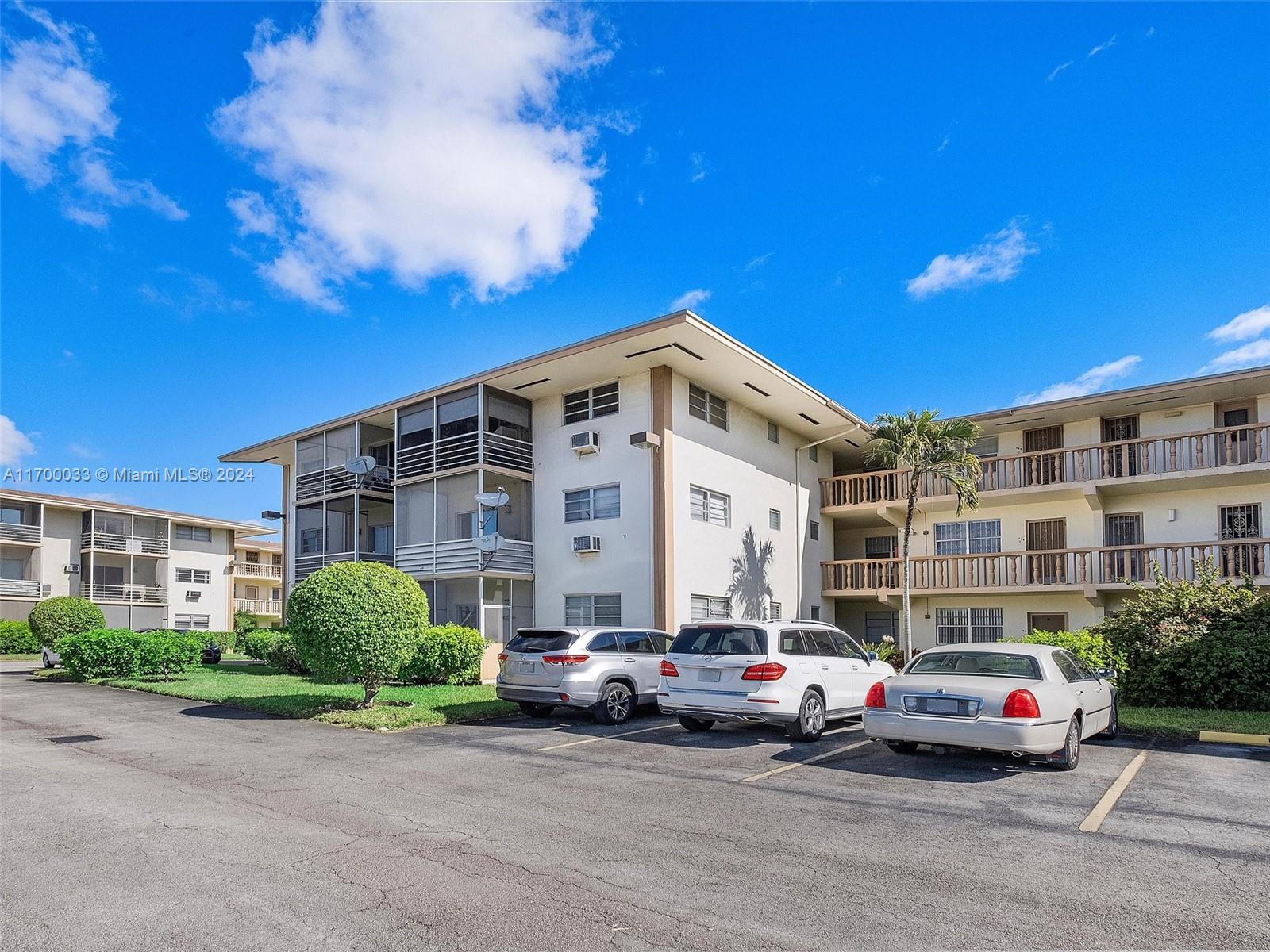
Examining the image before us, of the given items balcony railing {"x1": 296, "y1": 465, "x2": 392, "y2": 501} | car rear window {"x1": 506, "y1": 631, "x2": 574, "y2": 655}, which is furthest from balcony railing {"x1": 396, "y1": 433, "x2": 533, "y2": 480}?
car rear window {"x1": 506, "y1": 631, "x2": 574, "y2": 655}

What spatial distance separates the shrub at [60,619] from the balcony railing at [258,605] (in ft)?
69.0

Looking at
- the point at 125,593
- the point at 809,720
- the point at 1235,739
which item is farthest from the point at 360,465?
the point at 125,593

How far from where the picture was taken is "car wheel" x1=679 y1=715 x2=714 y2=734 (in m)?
12.6

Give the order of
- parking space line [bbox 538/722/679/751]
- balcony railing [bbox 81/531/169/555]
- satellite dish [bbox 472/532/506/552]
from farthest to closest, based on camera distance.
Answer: balcony railing [bbox 81/531/169/555], satellite dish [bbox 472/532/506/552], parking space line [bbox 538/722/679/751]

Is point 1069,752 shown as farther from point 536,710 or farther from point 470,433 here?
point 470,433

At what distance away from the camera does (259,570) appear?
58.6 meters

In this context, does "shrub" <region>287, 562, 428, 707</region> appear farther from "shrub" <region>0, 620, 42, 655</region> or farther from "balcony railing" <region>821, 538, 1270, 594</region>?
"shrub" <region>0, 620, 42, 655</region>

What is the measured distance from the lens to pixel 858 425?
1032 inches

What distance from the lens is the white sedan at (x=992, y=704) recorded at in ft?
29.4

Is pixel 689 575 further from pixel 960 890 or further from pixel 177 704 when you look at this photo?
pixel 960 890

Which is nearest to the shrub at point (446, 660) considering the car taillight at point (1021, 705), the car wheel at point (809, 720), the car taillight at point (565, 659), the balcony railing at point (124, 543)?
the car taillight at point (565, 659)

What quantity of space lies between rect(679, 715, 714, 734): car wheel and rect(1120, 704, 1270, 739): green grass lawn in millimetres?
6071

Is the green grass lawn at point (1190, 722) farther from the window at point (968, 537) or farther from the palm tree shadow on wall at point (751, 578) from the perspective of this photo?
the window at point (968, 537)

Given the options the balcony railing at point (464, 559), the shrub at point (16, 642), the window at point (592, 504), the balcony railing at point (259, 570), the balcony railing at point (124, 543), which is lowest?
the shrub at point (16, 642)
